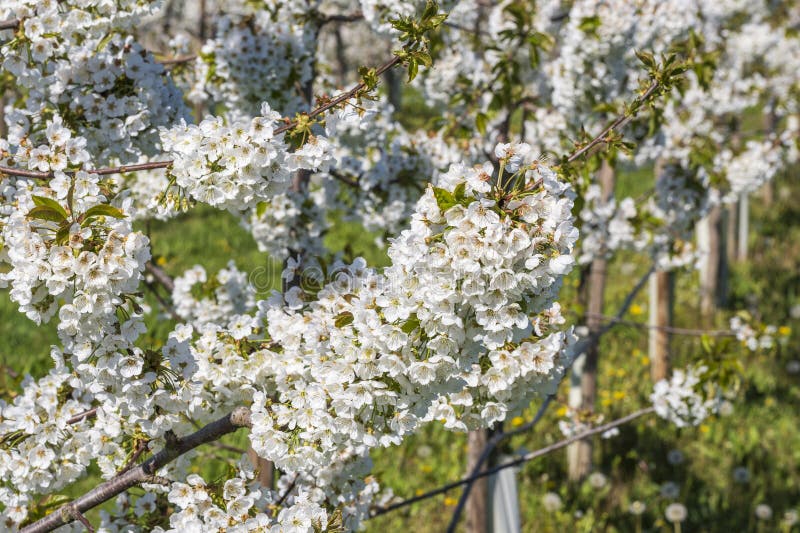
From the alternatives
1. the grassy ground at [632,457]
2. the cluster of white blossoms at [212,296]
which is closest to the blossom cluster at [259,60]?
the cluster of white blossoms at [212,296]

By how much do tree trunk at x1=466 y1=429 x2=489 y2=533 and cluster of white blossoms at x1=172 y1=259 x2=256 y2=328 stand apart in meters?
1.28

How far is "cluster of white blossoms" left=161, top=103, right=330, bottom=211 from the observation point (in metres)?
1.84

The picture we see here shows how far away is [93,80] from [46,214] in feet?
3.30

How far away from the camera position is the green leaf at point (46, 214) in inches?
66.8

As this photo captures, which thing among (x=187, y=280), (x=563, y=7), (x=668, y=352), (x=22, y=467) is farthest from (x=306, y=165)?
(x=668, y=352)

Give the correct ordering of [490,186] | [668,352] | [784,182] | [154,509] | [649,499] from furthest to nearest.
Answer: [784,182] < [668,352] < [649,499] < [154,509] < [490,186]

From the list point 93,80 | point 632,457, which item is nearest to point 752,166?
point 632,457

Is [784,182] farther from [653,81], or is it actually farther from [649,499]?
[653,81]

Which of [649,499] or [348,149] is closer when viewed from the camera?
[348,149]

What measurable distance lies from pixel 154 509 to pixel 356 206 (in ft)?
6.34

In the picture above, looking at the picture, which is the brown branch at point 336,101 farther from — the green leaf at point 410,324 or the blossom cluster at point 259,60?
the blossom cluster at point 259,60

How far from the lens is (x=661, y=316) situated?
6.27 m

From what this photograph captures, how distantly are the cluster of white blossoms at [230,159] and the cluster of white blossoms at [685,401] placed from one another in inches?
102

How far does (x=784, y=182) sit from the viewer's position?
41.4 feet
